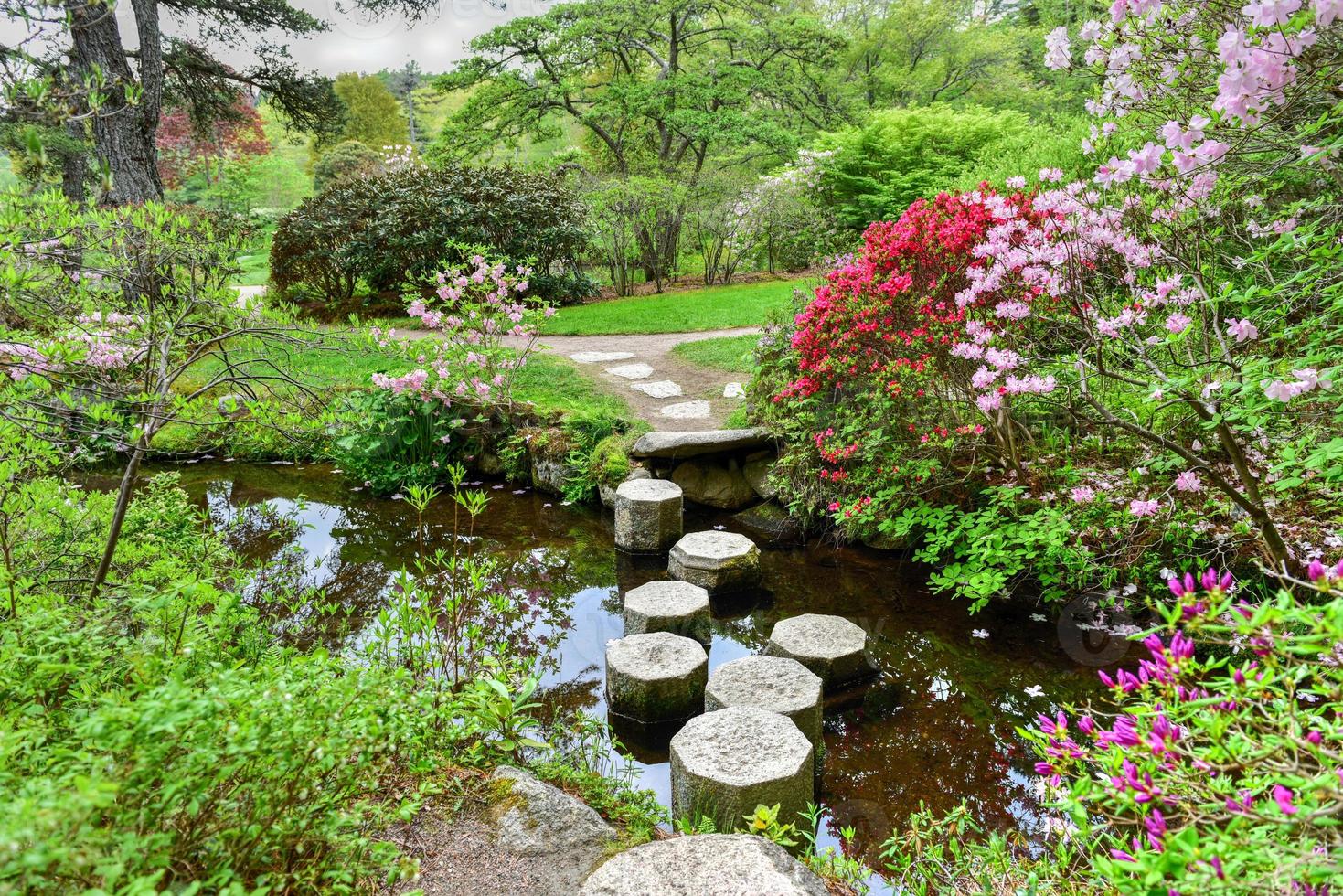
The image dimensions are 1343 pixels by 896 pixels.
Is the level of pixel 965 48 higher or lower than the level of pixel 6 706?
higher

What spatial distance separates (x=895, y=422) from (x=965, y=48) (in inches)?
691

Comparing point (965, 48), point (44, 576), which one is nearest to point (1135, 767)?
point (44, 576)

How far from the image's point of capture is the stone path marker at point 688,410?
257 inches

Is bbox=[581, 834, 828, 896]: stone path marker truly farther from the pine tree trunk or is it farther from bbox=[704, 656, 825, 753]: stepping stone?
the pine tree trunk

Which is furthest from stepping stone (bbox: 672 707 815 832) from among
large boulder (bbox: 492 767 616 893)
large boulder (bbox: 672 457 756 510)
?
large boulder (bbox: 672 457 756 510)

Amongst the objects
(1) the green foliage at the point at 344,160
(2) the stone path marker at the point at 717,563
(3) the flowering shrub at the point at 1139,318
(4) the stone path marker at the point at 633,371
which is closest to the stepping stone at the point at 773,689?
(2) the stone path marker at the point at 717,563

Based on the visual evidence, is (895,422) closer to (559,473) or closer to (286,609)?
(559,473)

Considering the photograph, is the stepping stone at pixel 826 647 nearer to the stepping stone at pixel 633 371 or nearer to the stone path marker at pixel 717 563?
the stone path marker at pixel 717 563

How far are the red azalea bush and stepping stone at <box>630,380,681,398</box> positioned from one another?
7.80 ft

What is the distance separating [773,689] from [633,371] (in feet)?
17.7

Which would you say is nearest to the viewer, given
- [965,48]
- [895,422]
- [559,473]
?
[895,422]

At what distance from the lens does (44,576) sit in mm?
2336

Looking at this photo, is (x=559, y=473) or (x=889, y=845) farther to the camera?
(x=559, y=473)

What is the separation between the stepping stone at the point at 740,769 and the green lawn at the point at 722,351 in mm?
5142
